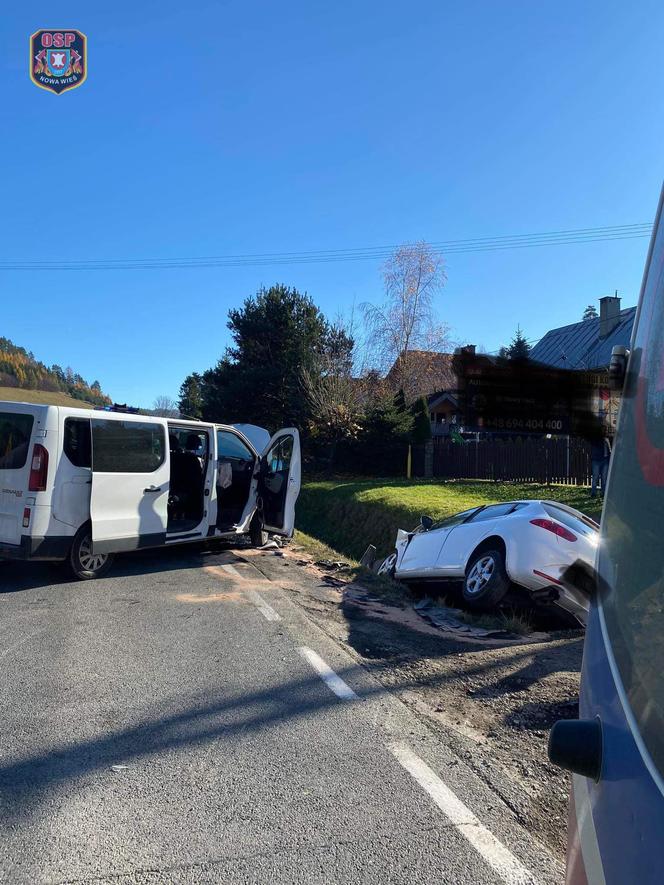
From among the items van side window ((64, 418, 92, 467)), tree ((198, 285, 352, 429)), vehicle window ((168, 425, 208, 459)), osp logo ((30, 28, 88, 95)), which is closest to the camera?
Answer: van side window ((64, 418, 92, 467))

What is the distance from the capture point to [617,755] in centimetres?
134

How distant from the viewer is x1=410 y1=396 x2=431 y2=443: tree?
29000mm

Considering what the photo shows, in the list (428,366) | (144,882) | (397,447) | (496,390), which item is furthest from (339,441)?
(144,882)

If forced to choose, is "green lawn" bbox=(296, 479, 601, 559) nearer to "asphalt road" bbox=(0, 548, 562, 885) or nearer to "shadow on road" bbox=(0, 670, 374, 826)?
"asphalt road" bbox=(0, 548, 562, 885)

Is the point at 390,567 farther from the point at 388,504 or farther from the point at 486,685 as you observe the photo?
the point at 388,504

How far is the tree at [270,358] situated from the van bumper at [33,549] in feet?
76.9

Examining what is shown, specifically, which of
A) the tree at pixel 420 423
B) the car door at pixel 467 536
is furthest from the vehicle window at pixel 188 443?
the tree at pixel 420 423

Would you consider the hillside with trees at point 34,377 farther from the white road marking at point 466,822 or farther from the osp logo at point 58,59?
the white road marking at point 466,822

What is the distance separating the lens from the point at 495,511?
26.0ft

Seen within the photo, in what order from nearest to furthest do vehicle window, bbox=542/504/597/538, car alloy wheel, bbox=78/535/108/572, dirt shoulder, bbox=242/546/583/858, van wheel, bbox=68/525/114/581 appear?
dirt shoulder, bbox=242/546/583/858
vehicle window, bbox=542/504/597/538
van wheel, bbox=68/525/114/581
car alloy wheel, bbox=78/535/108/572

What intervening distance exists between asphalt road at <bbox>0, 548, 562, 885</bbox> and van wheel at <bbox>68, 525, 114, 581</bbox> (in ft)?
5.80

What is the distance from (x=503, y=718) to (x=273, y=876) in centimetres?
226

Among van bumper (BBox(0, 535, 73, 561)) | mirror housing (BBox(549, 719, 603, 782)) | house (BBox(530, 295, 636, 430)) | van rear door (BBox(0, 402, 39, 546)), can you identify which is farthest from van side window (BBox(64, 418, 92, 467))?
house (BBox(530, 295, 636, 430))

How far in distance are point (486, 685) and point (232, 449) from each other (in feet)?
23.5
